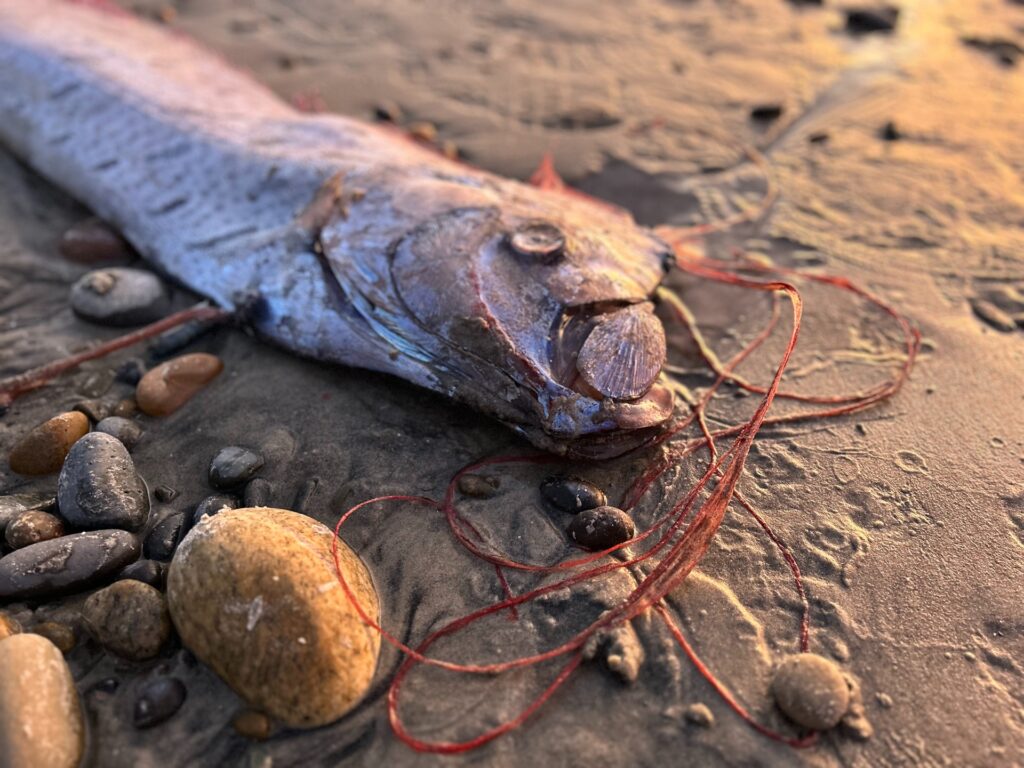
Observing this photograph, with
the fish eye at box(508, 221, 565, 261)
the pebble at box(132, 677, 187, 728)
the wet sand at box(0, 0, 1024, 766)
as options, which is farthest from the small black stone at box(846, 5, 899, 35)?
the pebble at box(132, 677, 187, 728)

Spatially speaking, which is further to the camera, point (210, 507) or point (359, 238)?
point (359, 238)

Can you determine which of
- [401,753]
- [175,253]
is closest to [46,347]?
[175,253]

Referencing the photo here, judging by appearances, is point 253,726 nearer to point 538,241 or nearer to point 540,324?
point 540,324

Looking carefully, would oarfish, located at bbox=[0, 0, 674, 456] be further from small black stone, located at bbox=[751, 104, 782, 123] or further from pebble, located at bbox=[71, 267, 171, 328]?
small black stone, located at bbox=[751, 104, 782, 123]

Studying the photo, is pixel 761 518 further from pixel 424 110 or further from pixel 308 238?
pixel 424 110

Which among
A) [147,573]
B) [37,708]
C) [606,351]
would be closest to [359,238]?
[606,351]

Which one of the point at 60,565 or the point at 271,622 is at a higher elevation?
the point at 271,622
